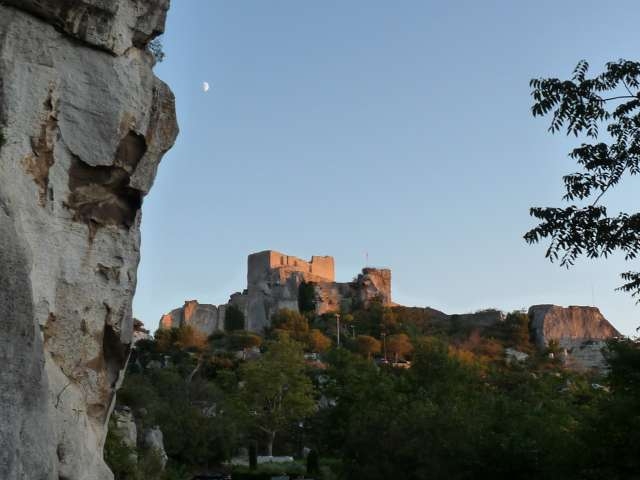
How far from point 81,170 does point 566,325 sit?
76200 millimetres

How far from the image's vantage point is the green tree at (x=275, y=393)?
4603 centimetres

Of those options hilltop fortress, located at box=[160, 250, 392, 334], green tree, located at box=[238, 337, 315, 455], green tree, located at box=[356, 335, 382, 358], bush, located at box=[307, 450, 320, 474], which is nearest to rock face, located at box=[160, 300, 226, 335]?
hilltop fortress, located at box=[160, 250, 392, 334]

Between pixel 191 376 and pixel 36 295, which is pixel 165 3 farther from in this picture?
pixel 191 376

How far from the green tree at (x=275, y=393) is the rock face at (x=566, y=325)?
38563 millimetres

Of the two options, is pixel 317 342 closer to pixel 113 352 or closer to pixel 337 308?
pixel 337 308

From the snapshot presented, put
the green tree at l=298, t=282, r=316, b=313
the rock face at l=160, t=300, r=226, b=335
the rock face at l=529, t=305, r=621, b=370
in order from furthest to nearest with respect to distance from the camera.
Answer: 1. the rock face at l=160, t=300, r=226, b=335
2. the green tree at l=298, t=282, r=316, b=313
3. the rock face at l=529, t=305, r=621, b=370

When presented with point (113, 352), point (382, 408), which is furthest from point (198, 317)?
point (113, 352)

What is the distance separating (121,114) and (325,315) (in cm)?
7111

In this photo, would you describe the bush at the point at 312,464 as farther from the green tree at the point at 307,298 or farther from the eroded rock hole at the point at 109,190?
the green tree at the point at 307,298

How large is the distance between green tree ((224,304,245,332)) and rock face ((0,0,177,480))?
71854 mm

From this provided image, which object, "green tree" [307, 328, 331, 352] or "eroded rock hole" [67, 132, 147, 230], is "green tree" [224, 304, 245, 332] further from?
"eroded rock hole" [67, 132, 147, 230]

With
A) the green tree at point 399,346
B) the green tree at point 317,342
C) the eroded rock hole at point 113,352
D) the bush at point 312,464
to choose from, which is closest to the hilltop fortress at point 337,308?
the green tree at point 317,342

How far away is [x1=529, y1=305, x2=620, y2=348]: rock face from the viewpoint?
3245 inches

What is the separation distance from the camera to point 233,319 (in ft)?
286
